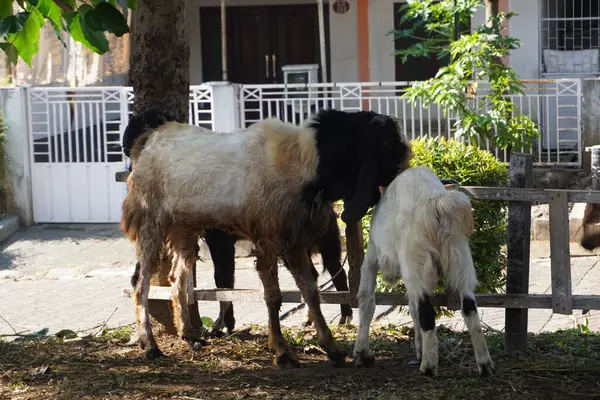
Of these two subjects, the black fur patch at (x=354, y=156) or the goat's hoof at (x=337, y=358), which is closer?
the black fur patch at (x=354, y=156)

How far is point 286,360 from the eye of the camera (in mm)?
6348

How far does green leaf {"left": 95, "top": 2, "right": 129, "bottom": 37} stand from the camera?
5832 millimetres

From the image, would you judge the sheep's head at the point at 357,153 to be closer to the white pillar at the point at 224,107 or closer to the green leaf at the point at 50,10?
the green leaf at the point at 50,10

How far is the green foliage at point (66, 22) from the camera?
5.87 meters

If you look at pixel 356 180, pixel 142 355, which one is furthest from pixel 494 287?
pixel 142 355

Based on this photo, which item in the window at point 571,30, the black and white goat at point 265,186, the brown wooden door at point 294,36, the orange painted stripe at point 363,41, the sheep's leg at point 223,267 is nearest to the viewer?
the black and white goat at point 265,186

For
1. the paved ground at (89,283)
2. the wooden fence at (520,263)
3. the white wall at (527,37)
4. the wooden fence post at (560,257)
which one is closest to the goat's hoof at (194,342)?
the wooden fence at (520,263)

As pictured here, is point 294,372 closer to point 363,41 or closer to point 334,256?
point 334,256

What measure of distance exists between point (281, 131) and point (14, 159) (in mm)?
8677

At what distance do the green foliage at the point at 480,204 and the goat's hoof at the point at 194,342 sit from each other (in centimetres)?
151

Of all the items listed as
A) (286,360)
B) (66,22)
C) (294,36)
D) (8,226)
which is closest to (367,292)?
(286,360)

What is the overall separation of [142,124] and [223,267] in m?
1.39

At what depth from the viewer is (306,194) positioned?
619cm

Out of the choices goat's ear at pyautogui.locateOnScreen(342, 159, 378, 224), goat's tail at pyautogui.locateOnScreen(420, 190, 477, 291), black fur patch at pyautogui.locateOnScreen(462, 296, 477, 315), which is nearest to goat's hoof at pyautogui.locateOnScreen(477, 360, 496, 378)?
black fur patch at pyautogui.locateOnScreen(462, 296, 477, 315)
